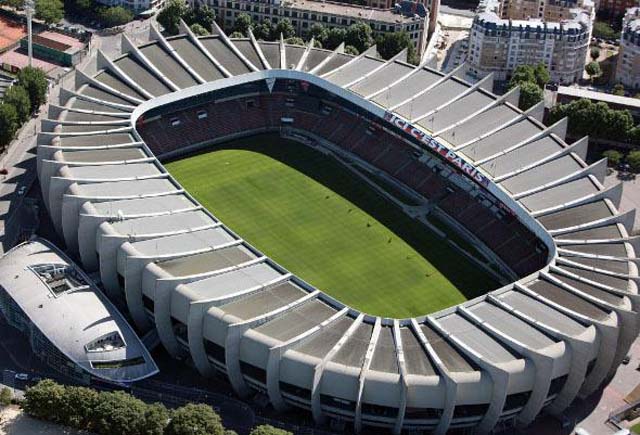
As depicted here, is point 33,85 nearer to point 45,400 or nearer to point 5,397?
point 5,397

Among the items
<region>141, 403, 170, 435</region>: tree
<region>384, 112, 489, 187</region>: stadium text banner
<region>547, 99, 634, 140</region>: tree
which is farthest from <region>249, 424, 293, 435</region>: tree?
<region>547, 99, 634, 140</region>: tree

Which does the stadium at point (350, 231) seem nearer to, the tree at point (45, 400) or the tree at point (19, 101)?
the tree at point (19, 101)

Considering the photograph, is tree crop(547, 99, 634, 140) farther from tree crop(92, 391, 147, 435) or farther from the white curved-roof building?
tree crop(92, 391, 147, 435)

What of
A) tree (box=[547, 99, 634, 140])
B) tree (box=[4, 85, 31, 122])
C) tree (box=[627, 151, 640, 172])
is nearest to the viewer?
tree (box=[4, 85, 31, 122])

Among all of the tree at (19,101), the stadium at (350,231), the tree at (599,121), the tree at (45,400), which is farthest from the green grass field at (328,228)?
the tree at (599,121)

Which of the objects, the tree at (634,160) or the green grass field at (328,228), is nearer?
the green grass field at (328,228)

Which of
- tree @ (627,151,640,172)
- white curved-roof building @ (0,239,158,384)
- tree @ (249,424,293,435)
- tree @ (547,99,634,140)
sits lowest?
tree @ (249,424,293,435)
